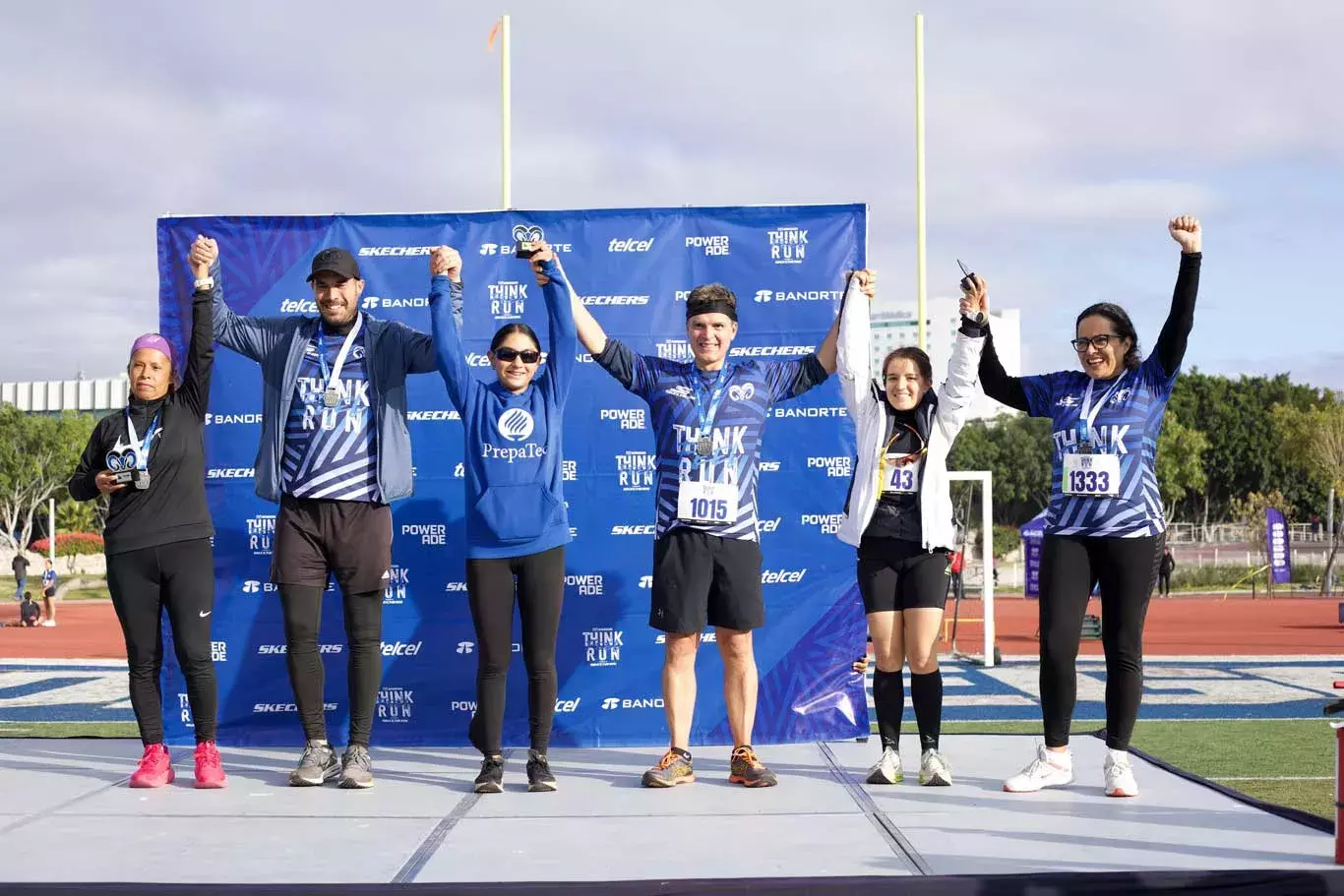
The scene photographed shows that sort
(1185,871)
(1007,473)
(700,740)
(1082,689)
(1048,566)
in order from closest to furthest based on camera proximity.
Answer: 1. (1185,871)
2. (1048,566)
3. (700,740)
4. (1082,689)
5. (1007,473)

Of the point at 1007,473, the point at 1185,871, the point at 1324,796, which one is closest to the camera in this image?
the point at 1185,871

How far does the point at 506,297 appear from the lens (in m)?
6.14

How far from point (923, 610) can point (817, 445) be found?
1.49 metres

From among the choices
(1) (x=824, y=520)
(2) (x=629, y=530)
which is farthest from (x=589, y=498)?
(1) (x=824, y=520)

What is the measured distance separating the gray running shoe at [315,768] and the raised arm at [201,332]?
142 centimetres

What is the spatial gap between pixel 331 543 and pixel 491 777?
112cm

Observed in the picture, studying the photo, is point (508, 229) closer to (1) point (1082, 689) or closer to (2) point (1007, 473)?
(1) point (1082, 689)

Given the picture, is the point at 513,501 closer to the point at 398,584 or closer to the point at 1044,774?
the point at 398,584

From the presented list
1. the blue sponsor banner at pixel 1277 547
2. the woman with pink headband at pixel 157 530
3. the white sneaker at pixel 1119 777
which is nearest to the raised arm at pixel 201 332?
the woman with pink headband at pixel 157 530

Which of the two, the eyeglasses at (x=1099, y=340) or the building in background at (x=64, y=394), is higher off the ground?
the building in background at (x=64, y=394)

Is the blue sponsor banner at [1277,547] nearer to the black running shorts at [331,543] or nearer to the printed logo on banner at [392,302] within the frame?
the printed logo on banner at [392,302]

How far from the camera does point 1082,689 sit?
9.97 meters

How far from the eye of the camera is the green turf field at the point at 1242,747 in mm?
5336

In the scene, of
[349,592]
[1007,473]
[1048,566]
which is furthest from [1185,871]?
[1007,473]
